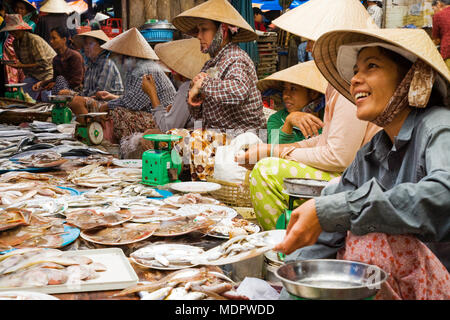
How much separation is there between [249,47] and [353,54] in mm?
5429

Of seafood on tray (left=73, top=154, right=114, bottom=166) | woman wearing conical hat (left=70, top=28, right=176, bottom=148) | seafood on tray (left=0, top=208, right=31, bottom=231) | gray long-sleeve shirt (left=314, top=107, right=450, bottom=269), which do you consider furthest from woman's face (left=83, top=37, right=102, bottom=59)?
gray long-sleeve shirt (left=314, top=107, right=450, bottom=269)

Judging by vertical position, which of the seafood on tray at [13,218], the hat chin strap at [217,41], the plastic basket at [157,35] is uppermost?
the plastic basket at [157,35]

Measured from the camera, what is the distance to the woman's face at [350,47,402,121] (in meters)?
1.93

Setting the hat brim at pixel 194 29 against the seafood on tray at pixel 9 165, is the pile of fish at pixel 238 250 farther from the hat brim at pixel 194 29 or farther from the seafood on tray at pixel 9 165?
the hat brim at pixel 194 29

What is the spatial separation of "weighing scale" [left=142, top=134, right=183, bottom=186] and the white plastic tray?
5.03ft

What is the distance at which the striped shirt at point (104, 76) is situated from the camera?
793cm

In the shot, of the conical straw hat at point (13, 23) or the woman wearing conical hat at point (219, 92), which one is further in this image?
the conical straw hat at point (13, 23)

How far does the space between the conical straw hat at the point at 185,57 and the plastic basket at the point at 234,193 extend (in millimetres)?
2083

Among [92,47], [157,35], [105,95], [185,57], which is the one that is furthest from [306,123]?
[92,47]

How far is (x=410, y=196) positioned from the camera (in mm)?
1482

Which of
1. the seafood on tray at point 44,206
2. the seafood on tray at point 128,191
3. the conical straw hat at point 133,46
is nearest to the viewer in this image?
the seafood on tray at point 44,206

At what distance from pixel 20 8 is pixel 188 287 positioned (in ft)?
34.3

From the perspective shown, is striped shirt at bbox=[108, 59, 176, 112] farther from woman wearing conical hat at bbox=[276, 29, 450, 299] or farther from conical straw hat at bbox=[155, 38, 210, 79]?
woman wearing conical hat at bbox=[276, 29, 450, 299]

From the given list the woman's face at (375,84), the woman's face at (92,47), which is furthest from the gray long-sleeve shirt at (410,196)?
the woman's face at (92,47)
